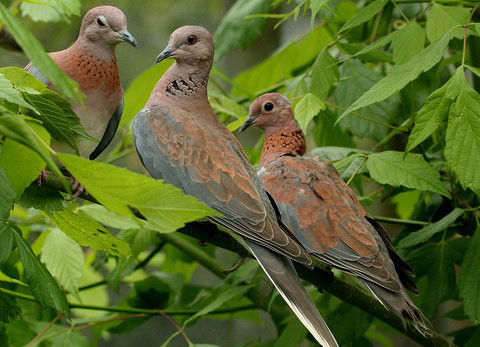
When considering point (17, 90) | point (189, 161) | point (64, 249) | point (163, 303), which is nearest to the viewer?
point (17, 90)

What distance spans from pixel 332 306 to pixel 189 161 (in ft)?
2.27

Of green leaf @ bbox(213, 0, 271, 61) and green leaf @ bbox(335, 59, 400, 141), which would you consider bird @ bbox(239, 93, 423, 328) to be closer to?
green leaf @ bbox(335, 59, 400, 141)

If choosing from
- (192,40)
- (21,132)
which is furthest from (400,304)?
(21,132)

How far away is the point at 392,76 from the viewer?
4.51 ft

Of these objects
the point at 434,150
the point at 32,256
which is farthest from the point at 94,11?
the point at 434,150

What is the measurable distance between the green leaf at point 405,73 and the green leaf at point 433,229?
0.43 m

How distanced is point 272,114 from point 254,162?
0.74 ft

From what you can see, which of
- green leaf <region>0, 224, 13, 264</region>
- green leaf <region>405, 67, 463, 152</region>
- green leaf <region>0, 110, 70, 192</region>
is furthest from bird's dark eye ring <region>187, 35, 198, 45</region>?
green leaf <region>0, 110, 70, 192</region>

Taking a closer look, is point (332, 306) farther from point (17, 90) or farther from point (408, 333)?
point (17, 90)

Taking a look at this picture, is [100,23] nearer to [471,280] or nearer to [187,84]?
[187,84]

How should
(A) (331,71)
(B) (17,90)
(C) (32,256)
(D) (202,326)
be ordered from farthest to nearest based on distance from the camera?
(D) (202,326) < (A) (331,71) < (C) (32,256) < (B) (17,90)

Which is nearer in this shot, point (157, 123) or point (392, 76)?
point (392, 76)

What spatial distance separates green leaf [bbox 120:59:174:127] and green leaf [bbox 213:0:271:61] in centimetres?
61

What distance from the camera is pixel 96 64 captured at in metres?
1.47
